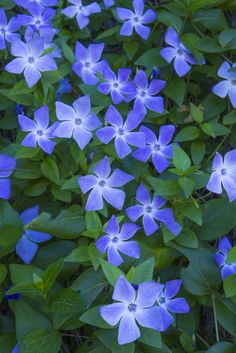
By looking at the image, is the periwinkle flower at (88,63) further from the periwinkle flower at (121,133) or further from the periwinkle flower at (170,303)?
the periwinkle flower at (170,303)

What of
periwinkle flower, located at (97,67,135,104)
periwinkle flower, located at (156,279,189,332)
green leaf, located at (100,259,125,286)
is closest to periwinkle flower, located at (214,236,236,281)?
periwinkle flower, located at (156,279,189,332)

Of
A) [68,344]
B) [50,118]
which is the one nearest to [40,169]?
[50,118]

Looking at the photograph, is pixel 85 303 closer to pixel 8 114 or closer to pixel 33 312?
pixel 33 312

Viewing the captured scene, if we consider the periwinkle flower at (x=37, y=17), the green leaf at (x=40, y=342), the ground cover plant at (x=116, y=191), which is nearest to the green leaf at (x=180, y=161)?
the ground cover plant at (x=116, y=191)

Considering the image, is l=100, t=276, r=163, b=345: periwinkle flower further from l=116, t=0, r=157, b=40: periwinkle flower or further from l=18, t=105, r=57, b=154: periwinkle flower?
l=116, t=0, r=157, b=40: periwinkle flower

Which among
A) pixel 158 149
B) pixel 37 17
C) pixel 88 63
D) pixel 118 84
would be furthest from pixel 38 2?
pixel 158 149
